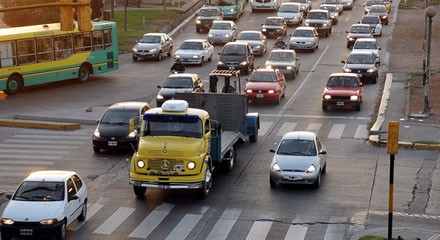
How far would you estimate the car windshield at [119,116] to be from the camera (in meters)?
34.2

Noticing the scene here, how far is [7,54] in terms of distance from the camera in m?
45.8

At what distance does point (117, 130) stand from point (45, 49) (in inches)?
608

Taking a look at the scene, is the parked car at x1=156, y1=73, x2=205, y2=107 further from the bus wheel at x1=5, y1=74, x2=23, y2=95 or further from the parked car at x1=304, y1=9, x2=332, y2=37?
the parked car at x1=304, y1=9, x2=332, y2=37

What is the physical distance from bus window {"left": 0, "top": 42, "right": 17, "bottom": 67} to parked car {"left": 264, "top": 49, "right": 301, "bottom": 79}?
1335 cm

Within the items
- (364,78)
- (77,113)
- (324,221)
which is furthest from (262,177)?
(364,78)

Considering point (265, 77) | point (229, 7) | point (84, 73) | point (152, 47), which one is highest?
point (265, 77)

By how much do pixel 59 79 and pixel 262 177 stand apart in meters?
21.8

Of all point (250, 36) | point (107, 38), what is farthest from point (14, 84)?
point (250, 36)

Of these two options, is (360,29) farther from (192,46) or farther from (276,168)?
(276,168)

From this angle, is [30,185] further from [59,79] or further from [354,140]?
[59,79]

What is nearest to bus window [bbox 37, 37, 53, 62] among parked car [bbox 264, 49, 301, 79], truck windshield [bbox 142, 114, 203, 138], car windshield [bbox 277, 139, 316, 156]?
parked car [bbox 264, 49, 301, 79]

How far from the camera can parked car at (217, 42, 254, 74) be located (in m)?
52.6

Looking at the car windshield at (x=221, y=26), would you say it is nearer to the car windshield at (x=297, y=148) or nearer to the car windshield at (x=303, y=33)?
the car windshield at (x=303, y=33)

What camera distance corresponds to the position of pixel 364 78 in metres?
49.9
